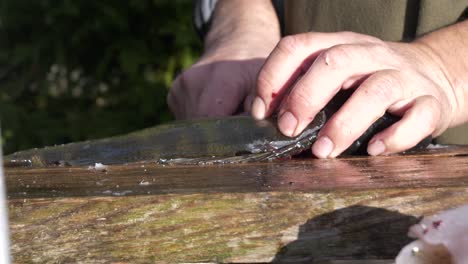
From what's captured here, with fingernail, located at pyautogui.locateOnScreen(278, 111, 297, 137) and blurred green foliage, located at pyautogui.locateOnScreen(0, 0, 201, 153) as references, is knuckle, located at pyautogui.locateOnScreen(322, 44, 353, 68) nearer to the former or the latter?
fingernail, located at pyautogui.locateOnScreen(278, 111, 297, 137)

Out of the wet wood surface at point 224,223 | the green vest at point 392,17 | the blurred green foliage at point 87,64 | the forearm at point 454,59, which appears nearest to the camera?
the wet wood surface at point 224,223

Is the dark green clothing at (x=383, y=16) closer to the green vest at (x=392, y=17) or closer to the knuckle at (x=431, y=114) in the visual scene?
the green vest at (x=392, y=17)

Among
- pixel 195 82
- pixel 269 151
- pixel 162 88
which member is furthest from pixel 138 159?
pixel 162 88

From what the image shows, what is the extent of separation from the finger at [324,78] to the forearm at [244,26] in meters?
0.78

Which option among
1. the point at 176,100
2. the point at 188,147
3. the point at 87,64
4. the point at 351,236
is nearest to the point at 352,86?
the point at 188,147

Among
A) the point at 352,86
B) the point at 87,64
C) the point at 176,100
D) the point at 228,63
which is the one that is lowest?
the point at 87,64

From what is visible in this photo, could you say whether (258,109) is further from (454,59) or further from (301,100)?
(454,59)

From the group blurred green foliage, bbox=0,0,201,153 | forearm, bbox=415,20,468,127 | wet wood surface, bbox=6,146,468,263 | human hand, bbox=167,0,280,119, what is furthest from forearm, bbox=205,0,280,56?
blurred green foliage, bbox=0,0,201,153

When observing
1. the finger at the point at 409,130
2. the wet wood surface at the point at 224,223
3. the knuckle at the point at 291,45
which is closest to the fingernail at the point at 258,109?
the knuckle at the point at 291,45

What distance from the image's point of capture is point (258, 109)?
1.55 m

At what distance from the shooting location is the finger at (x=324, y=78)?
1.38 metres

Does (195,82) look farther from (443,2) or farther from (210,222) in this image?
(210,222)

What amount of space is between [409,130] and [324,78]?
169 mm

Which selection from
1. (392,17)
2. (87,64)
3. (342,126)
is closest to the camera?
(342,126)
